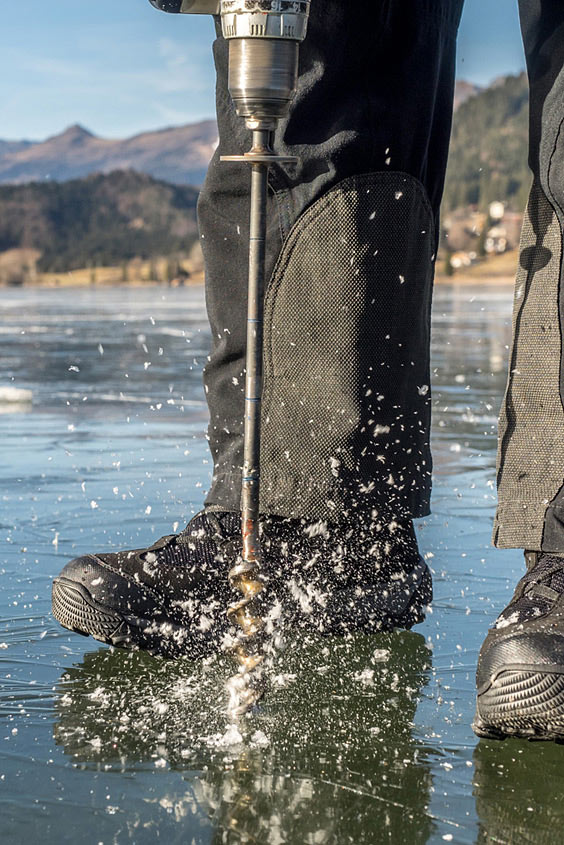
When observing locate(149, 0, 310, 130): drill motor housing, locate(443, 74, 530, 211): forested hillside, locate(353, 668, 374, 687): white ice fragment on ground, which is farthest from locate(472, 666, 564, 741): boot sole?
locate(443, 74, 530, 211): forested hillside

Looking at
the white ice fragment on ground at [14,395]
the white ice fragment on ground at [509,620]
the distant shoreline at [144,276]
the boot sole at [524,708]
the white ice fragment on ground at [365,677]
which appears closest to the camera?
the boot sole at [524,708]

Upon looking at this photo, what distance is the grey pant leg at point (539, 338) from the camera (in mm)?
1688

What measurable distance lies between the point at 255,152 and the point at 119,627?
0.74 m

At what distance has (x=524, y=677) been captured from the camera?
1374 mm

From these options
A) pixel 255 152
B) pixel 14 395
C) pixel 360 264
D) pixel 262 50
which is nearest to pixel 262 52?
pixel 262 50

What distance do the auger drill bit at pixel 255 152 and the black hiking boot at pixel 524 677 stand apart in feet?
0.95

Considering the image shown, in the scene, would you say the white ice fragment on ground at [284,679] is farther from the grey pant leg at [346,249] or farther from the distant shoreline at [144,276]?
the distant shoreline at [144,276]

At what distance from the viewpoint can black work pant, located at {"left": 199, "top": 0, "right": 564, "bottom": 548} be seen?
1.75 metres

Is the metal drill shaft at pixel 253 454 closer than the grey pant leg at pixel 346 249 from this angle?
Yes

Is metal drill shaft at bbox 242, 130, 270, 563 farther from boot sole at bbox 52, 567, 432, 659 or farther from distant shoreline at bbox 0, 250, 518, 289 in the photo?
distant shoreline at bbox 0, 250, 518, 289

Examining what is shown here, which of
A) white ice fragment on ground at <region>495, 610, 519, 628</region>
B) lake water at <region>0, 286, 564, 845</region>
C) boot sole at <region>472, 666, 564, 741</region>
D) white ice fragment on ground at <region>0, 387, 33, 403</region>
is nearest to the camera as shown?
lake water at <region>0, 286, 564, 845</region>

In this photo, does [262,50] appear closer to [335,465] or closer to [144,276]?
[335,465]

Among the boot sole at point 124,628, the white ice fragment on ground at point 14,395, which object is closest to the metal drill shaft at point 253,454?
the boot sole at point 124,628

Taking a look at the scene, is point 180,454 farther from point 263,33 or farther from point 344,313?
point 263,33
